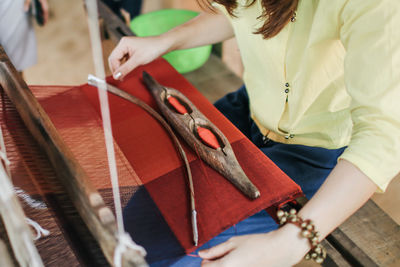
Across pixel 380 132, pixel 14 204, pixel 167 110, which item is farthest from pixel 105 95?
pixel 380 132

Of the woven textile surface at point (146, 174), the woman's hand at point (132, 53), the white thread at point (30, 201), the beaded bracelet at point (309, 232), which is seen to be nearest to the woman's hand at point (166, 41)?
the woman's hand at point (132, 53)

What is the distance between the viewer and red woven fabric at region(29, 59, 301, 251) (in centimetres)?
80

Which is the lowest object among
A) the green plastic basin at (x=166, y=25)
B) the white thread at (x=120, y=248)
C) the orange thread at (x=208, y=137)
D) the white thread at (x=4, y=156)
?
the green plastic basin at (x=166, y=25)

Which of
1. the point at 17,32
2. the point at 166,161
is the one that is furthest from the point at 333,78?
the point at 17,32

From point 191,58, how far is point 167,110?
3.76 ft

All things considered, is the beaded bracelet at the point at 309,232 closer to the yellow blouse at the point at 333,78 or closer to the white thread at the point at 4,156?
the yellow blouse at the point at 333,78

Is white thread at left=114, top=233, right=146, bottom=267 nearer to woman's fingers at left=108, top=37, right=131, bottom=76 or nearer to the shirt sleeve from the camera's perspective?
the shirt sleeve

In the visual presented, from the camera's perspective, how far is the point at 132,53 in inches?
46.2

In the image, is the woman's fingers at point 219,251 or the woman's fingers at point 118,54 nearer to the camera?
the woman's fingers at point 219,251

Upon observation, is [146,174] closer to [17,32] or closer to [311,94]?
[311,94]

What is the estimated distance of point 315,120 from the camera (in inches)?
40.5

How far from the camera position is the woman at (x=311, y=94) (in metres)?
0.69

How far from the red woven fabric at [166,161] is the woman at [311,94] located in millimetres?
87

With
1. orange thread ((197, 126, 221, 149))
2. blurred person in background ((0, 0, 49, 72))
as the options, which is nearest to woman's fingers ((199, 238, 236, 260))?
orange thread ((197, 126, 221, 149))
